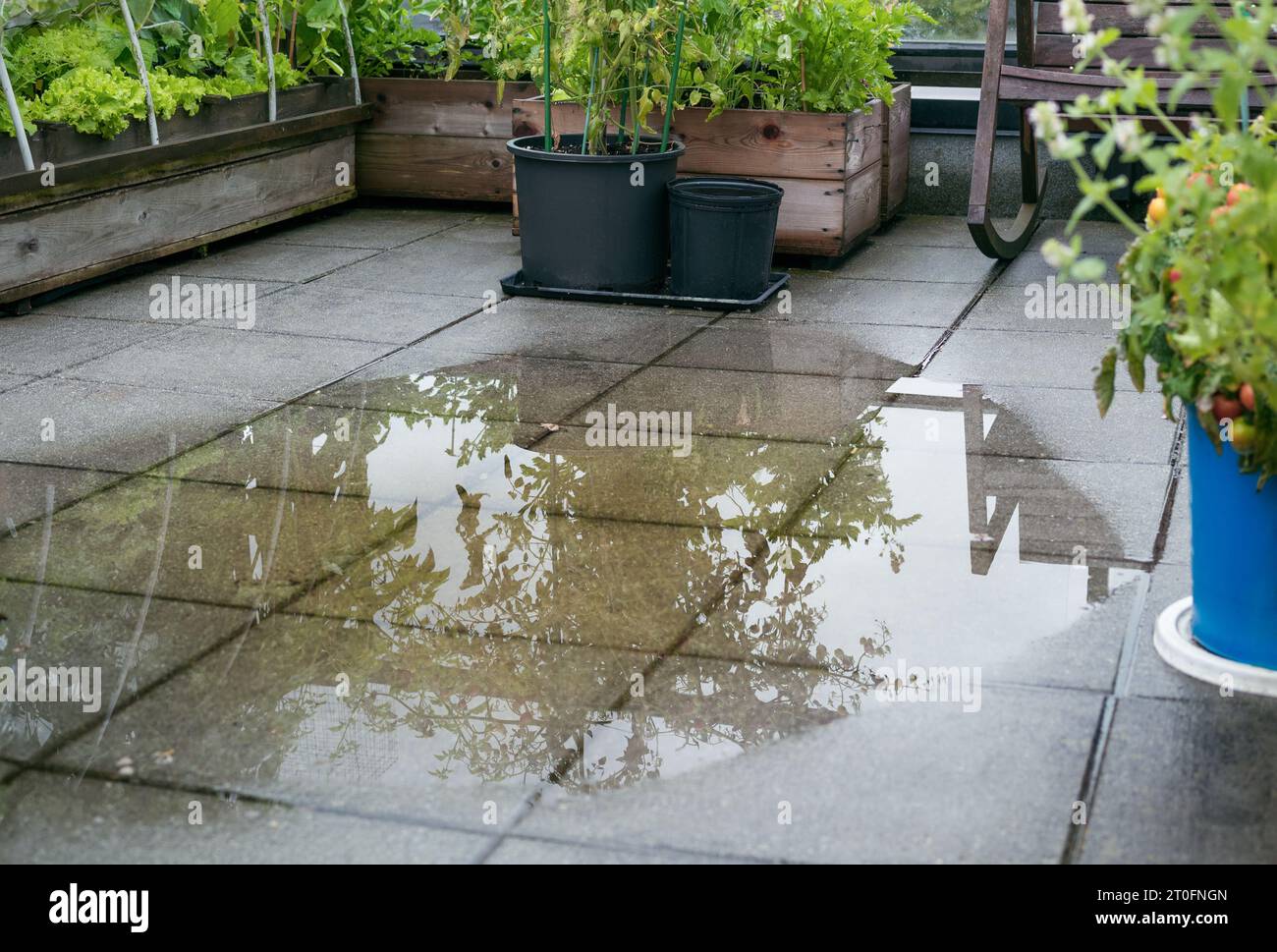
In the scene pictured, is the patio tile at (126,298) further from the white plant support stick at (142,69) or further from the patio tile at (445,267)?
the white plant support stick at (142,69)

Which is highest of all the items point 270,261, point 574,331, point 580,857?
point 270,261

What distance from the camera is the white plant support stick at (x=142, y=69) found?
5999 millimetres

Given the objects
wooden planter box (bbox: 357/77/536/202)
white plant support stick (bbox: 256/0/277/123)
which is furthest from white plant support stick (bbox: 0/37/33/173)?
wooden planter box (bbox: 357/77/536/202)

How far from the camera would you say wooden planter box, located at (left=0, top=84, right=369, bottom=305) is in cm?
561

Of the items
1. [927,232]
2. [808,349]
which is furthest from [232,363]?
[927,232]

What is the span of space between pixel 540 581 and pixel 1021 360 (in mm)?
2399

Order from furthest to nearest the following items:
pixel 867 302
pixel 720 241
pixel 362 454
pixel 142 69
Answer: pixel 142 69 → pixel 867 302 → pixel 720 241 → pixel 362 454

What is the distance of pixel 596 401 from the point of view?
4.62 m

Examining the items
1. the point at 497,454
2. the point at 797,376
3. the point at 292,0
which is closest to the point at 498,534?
the point at 497,454

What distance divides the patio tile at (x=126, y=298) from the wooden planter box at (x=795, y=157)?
141 centimetres

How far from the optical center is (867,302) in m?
5.90

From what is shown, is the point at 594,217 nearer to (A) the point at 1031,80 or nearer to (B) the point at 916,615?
(A) the point at 1031,80

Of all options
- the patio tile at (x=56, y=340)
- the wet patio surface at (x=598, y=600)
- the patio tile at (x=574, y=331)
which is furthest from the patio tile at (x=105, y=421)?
the patio tile at (x=574, y=331)
